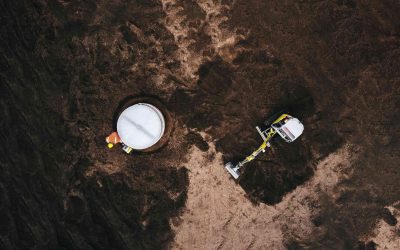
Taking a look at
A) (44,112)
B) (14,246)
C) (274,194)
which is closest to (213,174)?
(274,194)

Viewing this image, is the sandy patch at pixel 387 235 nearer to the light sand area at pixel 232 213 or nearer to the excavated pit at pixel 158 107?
the light sand area at pixel 232 213

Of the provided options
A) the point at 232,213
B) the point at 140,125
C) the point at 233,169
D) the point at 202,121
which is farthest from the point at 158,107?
the point at 232,213

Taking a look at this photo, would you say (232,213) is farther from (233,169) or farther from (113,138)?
(113,138)

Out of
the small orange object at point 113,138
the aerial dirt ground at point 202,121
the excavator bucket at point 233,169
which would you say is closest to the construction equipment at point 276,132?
the excavator bucket at point 233,169

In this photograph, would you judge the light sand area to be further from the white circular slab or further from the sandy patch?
the sandy patch

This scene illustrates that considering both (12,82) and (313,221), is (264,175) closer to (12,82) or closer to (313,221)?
(313,221)
